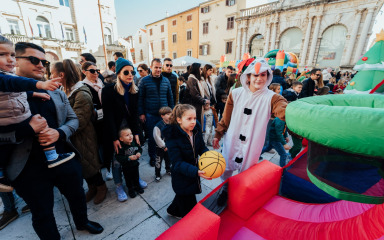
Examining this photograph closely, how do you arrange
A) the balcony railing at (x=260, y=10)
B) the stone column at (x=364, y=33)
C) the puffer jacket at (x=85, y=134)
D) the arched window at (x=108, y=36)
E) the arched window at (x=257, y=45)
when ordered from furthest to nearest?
the arched window at (x=108, y=36) < the arched window at (x=257, y=45) < the balcony railing at (x=260, y=10) < the stone column at (x=364, y=33) < the puffer jacket at (x=85, y=134)

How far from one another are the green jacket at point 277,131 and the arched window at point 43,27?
2571 centimetres

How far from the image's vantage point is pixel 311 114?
960 mm

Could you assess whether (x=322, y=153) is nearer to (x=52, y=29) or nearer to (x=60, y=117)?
(x=60, y=117)

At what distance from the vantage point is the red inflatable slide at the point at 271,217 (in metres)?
1.42

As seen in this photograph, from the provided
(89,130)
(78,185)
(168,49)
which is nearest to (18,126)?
(78,185)

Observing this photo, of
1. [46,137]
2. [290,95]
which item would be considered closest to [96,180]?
[46,137]

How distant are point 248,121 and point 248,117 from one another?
0.05 m

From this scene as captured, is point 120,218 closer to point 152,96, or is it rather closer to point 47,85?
point 47,85

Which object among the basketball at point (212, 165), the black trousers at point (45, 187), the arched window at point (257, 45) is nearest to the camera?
the black trousers at point (45, 187)

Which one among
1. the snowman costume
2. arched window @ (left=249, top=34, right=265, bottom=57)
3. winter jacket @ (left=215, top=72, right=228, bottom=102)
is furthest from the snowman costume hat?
arched window @ (left=249, top=34, right=265, bottom=57)

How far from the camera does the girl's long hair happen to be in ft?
7.36

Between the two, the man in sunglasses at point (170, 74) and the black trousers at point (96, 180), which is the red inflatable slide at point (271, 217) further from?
the man in sunglasses at point (170, 74)

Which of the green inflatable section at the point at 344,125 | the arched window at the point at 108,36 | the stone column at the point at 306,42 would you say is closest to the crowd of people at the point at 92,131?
the green inflatable section at the point at 344,125

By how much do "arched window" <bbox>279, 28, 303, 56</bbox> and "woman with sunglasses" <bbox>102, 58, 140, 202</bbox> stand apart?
2083cm
